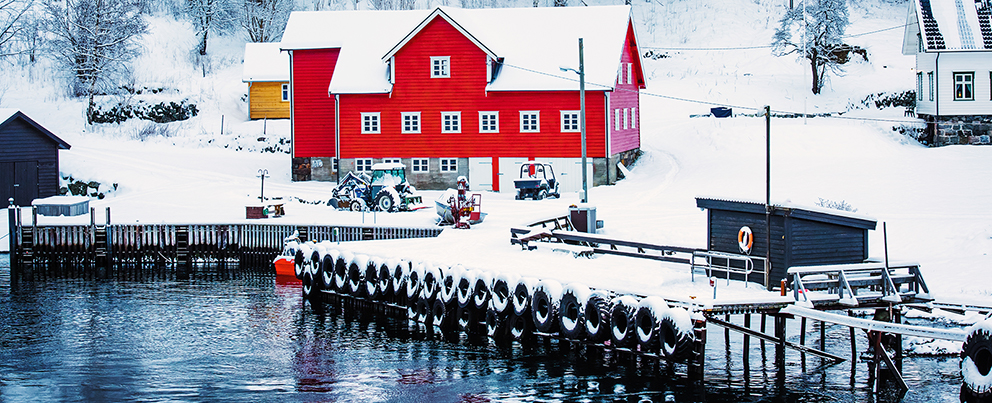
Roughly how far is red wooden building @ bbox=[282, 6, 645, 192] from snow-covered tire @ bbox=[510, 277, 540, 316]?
77.5ft

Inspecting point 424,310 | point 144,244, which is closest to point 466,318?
point 424,310

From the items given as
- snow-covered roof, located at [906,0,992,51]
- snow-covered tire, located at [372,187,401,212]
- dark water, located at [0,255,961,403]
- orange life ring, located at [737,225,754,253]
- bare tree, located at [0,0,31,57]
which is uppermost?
bare tree, located at [0,0,31,57]

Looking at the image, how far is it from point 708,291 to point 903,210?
19.2m

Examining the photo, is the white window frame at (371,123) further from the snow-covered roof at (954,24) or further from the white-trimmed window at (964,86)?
the white-trimmed window at (964,86)

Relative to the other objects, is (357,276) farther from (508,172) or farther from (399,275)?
(508,172)

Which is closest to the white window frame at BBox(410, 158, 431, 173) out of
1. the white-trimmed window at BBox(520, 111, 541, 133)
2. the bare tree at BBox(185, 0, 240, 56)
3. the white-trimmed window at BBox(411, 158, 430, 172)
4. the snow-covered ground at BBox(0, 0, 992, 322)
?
the white-trimmed window at BBox(411, 158, 430, 172)

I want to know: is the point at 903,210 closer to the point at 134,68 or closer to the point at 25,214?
A: the point at 25,214

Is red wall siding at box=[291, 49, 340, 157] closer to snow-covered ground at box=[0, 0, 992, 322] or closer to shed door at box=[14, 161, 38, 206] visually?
snow-covered ground at box=[0, 0, 992, 322]

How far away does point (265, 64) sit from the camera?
6650 cm

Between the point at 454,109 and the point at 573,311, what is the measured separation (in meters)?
27.4

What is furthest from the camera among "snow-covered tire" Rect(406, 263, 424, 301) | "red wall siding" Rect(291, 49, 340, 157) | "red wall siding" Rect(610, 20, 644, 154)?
"red wall siding" Rect(291, 49, 340, 157)

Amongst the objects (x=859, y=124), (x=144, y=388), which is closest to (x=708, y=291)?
(x=144, y=388)

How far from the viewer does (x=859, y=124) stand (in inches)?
2098

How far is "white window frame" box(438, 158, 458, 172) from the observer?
4916 cm
